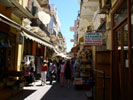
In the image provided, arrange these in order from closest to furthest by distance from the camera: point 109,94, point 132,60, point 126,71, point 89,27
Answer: point 132,60
point 126,71
point 109,94
point 89,27

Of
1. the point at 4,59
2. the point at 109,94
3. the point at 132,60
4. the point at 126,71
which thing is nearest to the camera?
the point at 132,60

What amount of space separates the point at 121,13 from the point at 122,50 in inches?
49.5

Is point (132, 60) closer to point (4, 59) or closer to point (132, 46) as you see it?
point (132, 46)

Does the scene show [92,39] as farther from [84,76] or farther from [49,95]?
[84,76]

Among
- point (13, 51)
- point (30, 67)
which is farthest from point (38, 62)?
point (13, 51)

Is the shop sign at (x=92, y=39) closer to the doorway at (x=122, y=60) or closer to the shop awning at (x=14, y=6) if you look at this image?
the doorway at (x=122, y=60)

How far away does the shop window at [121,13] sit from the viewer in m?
5.52

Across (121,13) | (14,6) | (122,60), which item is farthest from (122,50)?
(14,6)

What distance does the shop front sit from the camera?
4.92 m

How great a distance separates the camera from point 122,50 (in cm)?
591

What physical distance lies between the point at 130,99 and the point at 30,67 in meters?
9.03

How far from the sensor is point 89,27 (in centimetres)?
1900


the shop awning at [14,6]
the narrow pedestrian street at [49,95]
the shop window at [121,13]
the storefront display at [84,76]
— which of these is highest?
the shop awning at [14,6]

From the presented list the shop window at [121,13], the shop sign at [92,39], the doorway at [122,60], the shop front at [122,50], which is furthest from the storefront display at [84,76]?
the shop window at [121,13]
